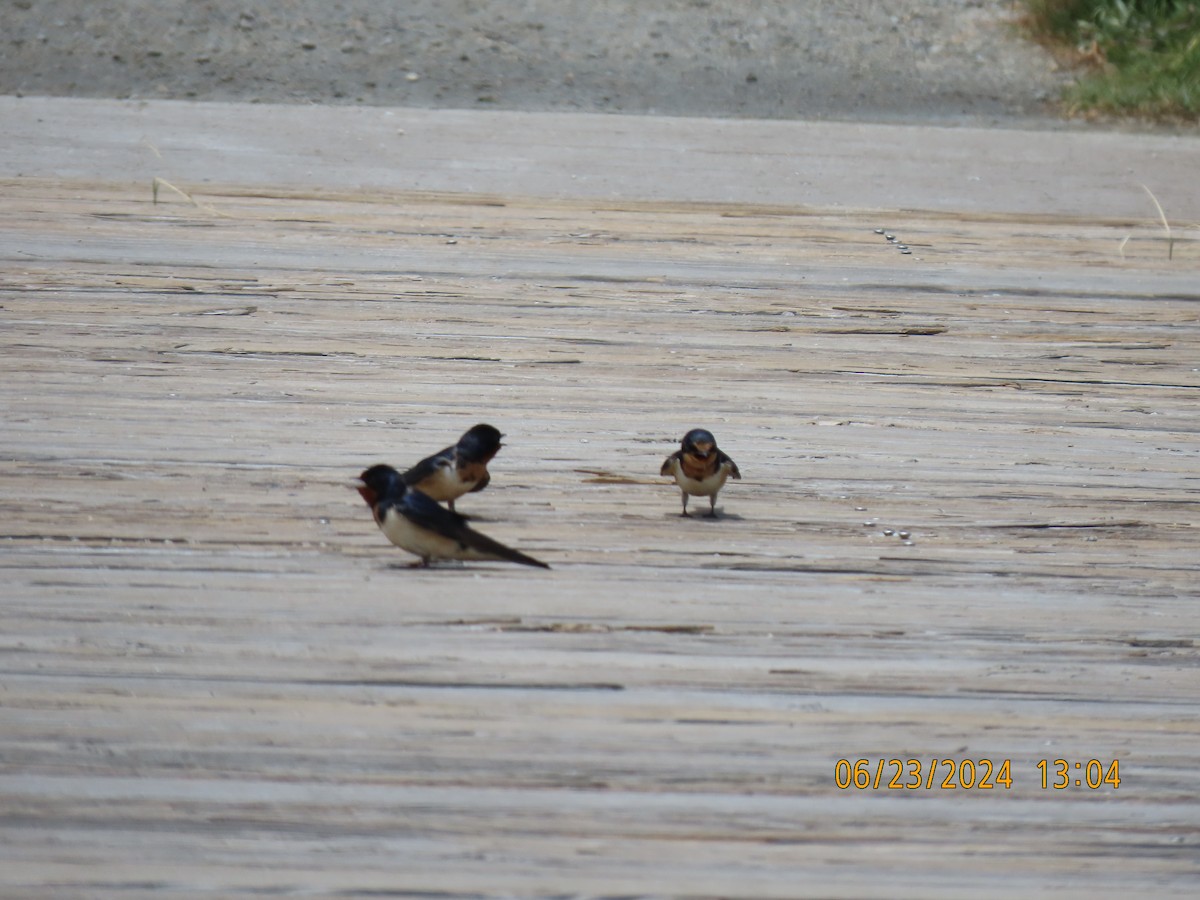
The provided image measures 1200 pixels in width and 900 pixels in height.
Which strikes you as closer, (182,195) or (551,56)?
(182,195)

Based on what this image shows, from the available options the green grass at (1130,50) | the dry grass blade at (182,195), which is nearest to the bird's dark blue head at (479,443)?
the dry grass blade at (182,195)

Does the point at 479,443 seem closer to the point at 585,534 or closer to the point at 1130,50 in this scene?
the point at 585,534

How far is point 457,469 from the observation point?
3.75 metres

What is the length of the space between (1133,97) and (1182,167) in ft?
4.41

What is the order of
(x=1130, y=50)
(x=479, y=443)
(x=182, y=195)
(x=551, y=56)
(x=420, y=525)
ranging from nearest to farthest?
(x=420, y=525), (x=479, y=443), (x=182, y=195), (x=551, y=56), (x=1130, y=50)

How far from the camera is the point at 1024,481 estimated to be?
4.27 metres

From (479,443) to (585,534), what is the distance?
0.35 meters

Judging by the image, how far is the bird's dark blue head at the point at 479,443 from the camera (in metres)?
3.78

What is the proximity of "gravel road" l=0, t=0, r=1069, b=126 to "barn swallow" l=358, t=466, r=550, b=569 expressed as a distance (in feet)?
17.6

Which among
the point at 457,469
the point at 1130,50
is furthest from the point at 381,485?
the point at 1130,50
